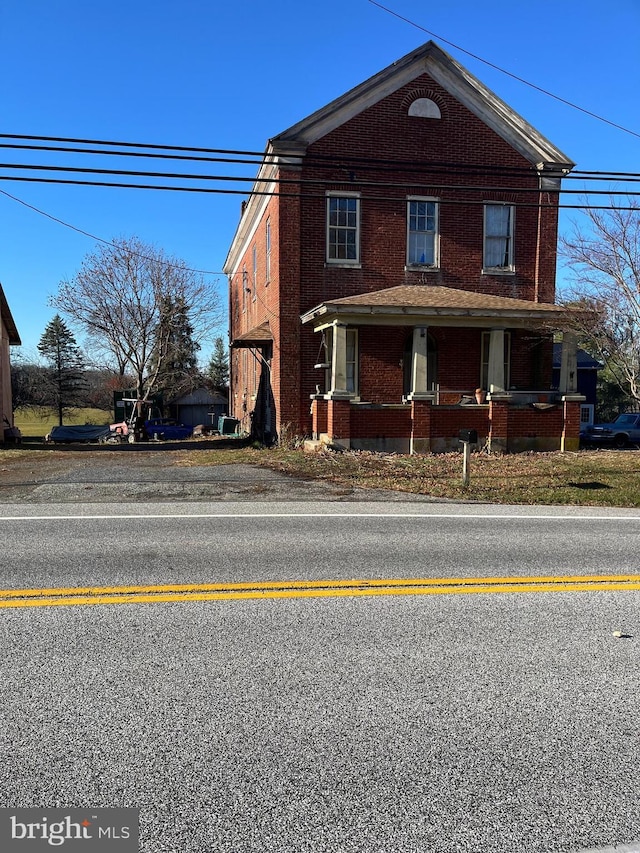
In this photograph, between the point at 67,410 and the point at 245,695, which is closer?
the point at 245,695

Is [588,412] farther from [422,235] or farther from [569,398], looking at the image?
[422,235]

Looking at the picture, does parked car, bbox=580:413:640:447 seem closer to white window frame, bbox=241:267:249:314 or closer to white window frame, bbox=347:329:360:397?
white window frame, bbox=347:329:360:397

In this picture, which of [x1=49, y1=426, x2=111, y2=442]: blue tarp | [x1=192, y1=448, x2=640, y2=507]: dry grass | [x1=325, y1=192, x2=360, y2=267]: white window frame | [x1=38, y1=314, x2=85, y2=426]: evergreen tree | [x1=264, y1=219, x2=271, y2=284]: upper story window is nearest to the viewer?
[x1=192, y1=448, x2=640, y2=507]: dry grass

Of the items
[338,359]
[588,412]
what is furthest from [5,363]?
[588,412]

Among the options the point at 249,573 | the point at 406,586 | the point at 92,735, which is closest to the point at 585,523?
the point at 406,586

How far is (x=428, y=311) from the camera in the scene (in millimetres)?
15602

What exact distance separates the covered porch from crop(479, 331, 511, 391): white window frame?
30mm

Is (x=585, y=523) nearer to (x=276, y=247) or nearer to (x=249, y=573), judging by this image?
(x=249, y=573)

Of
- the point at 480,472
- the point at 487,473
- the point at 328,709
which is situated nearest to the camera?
the point at 328,709

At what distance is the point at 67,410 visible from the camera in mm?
66250

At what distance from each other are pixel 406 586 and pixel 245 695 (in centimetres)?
226

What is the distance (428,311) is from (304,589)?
11568mm

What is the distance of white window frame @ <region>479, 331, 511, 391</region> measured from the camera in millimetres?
18141

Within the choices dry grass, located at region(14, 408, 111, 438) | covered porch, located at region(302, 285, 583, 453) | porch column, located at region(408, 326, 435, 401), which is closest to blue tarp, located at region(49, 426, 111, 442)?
covered porch, located at region(302, 285, 583, 453)
